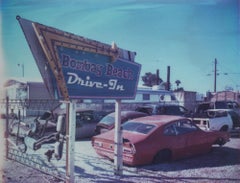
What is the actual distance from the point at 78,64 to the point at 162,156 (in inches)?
114

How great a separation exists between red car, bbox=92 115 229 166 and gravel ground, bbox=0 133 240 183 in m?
0.17

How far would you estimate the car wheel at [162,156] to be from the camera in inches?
226

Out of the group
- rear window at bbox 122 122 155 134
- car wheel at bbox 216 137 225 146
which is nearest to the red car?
rear window at bbox 122 122 155 134

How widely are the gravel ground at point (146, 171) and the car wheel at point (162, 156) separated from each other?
0.12 meters

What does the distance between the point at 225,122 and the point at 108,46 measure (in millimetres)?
6841

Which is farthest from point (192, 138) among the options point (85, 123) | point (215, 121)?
point (85, 123)

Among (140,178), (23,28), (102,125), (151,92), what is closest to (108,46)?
(23,28)

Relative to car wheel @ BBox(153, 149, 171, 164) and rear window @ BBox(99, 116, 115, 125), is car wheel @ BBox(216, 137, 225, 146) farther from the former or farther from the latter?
rear window @ BBox(99, 116, 115, 125)

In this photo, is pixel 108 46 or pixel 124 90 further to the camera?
pixel 124 90

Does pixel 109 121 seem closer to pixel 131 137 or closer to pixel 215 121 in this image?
pixel 131 137

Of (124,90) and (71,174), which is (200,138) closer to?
(124,90)

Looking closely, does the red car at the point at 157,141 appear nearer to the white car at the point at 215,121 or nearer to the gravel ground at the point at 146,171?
the gravel ground at the point at 146,171

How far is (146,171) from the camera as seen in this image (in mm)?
5258

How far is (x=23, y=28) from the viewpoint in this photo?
3.29 m
